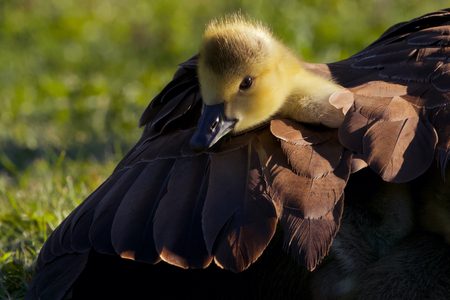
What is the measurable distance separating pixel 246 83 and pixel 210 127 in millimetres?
378

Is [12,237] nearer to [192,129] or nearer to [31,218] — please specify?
[31,218]

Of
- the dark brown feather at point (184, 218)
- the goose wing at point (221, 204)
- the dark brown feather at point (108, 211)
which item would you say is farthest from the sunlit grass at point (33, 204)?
the dark brown feather at point (184, 218)

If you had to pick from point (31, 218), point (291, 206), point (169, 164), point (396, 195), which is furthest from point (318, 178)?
point (31, 218)

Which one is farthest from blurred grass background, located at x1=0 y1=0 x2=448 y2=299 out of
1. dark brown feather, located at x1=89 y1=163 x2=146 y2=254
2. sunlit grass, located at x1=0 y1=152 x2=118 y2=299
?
dark brown feather, located at x1=89 y1=163 x2=146 y2=254

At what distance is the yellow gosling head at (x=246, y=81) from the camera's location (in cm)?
203

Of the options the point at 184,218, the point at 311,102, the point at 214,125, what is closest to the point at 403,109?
the point at 311,102

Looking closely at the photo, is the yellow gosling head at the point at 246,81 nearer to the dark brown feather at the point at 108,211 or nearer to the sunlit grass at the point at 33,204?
the dark brown feather at the point at 108,211

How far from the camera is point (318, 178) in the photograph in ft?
5.11

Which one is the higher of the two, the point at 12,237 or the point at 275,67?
the point at 275,67

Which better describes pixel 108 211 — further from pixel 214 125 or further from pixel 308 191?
pixel 308 191

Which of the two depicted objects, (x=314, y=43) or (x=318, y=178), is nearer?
(x=318, y=178)

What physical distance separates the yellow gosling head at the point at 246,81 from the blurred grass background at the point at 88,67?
1.26 m

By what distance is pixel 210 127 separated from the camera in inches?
72.8

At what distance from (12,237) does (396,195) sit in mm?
2047
